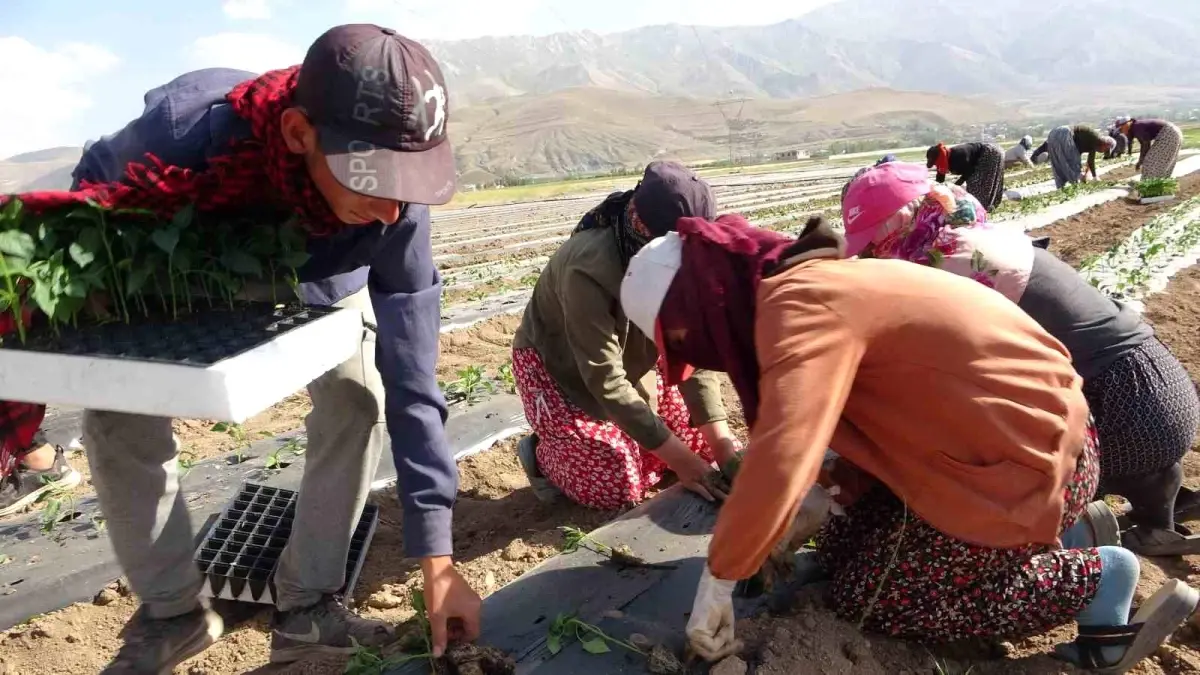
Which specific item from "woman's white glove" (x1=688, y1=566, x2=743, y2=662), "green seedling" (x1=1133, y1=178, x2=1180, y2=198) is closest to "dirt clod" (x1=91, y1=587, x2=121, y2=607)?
"woman's white glove" (x1=688, y1=566, x2=743, y2=662)

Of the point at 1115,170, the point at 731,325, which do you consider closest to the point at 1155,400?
the point at 731,325

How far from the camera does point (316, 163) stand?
5.02 ft

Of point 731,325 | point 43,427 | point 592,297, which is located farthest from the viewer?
point 43,427

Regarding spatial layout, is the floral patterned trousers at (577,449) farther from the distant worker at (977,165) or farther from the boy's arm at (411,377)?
the distant worker at (977,165)

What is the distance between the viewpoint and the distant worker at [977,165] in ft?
22.9

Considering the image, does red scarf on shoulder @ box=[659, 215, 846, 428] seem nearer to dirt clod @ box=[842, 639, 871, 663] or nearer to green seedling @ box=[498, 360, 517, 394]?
dirt clod @ box=[842, 639, 871, 663]

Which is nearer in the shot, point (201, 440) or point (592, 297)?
point (592, 297)

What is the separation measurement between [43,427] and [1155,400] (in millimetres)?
4353

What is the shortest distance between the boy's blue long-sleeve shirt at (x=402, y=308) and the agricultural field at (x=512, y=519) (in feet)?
1.83

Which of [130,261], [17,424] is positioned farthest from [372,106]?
[17,424]

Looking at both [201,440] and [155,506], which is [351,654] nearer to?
[155,506]

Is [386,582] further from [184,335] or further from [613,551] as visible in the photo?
[184,335]

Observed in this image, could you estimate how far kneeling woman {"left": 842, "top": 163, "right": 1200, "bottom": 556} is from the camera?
2137 mm

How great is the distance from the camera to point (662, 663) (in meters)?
1.66
